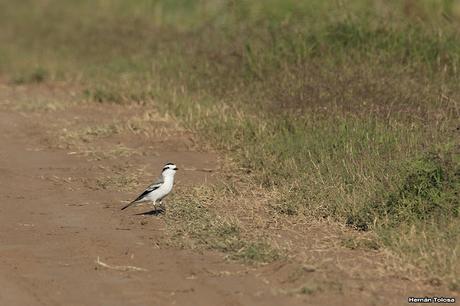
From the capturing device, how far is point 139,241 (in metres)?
7.46

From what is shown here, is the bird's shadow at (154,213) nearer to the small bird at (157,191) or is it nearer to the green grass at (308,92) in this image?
the small bird at (157,191)

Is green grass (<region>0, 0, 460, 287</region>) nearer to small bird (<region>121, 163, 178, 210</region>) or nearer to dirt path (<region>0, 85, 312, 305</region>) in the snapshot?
small bird (<region>121, 163, 178, 210</region>)

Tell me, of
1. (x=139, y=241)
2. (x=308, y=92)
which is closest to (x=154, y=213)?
(x=139, y=241)

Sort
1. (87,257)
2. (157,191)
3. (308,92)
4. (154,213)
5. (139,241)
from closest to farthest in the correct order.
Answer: (87,257)
(139,241)
(157,191)
(154,213)
(308,92)

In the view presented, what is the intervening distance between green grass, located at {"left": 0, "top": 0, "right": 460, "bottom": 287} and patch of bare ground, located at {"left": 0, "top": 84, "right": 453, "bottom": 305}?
22 cm

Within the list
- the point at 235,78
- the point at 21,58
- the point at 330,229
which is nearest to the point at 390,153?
the point at 330,229

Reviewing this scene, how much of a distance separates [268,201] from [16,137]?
161 inches

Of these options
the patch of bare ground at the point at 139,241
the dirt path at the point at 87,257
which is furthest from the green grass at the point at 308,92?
the dirt path at the point at 87,257

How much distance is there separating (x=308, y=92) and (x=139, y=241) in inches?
166

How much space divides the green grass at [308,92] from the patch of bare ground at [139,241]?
0.71 feet

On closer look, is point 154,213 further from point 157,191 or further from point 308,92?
point 308,92

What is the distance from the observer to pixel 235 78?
1268 cm

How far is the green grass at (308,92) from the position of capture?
7562 millimetres

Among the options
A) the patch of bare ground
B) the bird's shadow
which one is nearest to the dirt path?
the patch of bare ground
